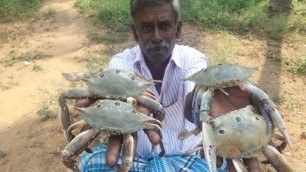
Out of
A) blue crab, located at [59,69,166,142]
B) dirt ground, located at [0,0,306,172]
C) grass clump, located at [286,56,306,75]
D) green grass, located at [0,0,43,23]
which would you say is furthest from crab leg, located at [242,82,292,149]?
green grass, located at [0,0,43,23]

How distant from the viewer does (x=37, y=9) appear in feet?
21.9

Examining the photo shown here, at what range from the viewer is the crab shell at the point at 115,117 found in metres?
1.81

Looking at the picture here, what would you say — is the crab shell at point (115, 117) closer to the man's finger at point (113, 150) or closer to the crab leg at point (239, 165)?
the man's finger at point (113, 150)

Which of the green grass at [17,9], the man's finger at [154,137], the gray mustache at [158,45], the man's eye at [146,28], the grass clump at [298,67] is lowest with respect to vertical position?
the green grass at [17,9]

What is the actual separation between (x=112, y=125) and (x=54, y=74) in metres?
3.30

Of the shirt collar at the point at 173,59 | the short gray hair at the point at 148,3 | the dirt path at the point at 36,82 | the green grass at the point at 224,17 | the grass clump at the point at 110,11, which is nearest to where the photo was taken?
the short gray hair at the point at 148,3

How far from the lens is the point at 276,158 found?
1.79m

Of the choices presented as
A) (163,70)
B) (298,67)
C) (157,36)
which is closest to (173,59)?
(163,70)

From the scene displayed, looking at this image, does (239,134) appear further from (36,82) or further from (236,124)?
(36,82)

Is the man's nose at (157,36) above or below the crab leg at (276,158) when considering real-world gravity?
above

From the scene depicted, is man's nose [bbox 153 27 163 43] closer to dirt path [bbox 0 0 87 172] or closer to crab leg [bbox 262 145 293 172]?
crab leg [bbox 262 145 293 172]

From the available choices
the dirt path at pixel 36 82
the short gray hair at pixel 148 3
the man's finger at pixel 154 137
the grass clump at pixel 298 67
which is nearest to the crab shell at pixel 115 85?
the man's finger at pixel 154 137

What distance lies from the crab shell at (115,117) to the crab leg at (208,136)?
21 centimetres

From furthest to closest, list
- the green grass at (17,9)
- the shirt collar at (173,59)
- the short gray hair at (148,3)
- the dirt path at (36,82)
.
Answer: the green grass at (17,9)
the dirt path at (36,82)
the shirt collar at (173,59)
the short gray hair at (148,3)
